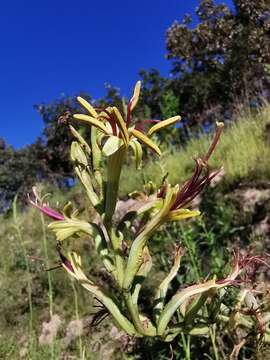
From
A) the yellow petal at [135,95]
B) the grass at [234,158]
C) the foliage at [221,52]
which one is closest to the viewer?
the yellow petal at [135,95]

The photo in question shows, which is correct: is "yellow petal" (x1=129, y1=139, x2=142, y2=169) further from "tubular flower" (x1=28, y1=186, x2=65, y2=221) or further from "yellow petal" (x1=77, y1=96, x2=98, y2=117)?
"tubular flower" (x1=28, y1=186, x2=65, y2=221)

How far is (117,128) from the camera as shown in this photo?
1003mm

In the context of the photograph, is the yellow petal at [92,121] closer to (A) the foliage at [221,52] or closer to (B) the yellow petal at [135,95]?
(B) the yellow petal at [135,95]

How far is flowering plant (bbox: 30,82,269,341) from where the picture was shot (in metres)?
0.97

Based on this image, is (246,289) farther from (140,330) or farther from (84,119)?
(84,119)

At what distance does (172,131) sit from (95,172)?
19.2 ft

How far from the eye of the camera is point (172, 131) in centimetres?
687

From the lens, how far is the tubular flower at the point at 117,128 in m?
0.96

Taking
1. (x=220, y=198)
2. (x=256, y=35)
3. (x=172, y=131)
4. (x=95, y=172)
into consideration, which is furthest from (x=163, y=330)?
(x=256, y=35)

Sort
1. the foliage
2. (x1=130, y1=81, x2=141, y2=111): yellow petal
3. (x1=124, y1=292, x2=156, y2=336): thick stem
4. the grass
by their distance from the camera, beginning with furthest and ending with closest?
1. the foliage
2. the grass
3. (x1=130, y1=81, x2=141, y2=111): yellow petal
4. (x1=124, y1=292, x2=156, y2=336): thick stem

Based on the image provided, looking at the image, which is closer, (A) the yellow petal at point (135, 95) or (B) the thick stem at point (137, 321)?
(B) the thick stem at point (137, 321)

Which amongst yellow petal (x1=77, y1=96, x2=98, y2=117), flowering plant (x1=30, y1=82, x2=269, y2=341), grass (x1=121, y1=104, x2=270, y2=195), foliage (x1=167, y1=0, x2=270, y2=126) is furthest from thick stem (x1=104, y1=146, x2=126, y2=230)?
foliage (x1=167, y1=0, x2=270, y2=126)

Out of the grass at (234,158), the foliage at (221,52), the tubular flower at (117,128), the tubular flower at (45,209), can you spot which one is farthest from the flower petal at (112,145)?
the foliage at (221,52)

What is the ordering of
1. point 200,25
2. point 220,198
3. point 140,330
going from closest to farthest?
point 140,330
point 220,198
point 200,25
